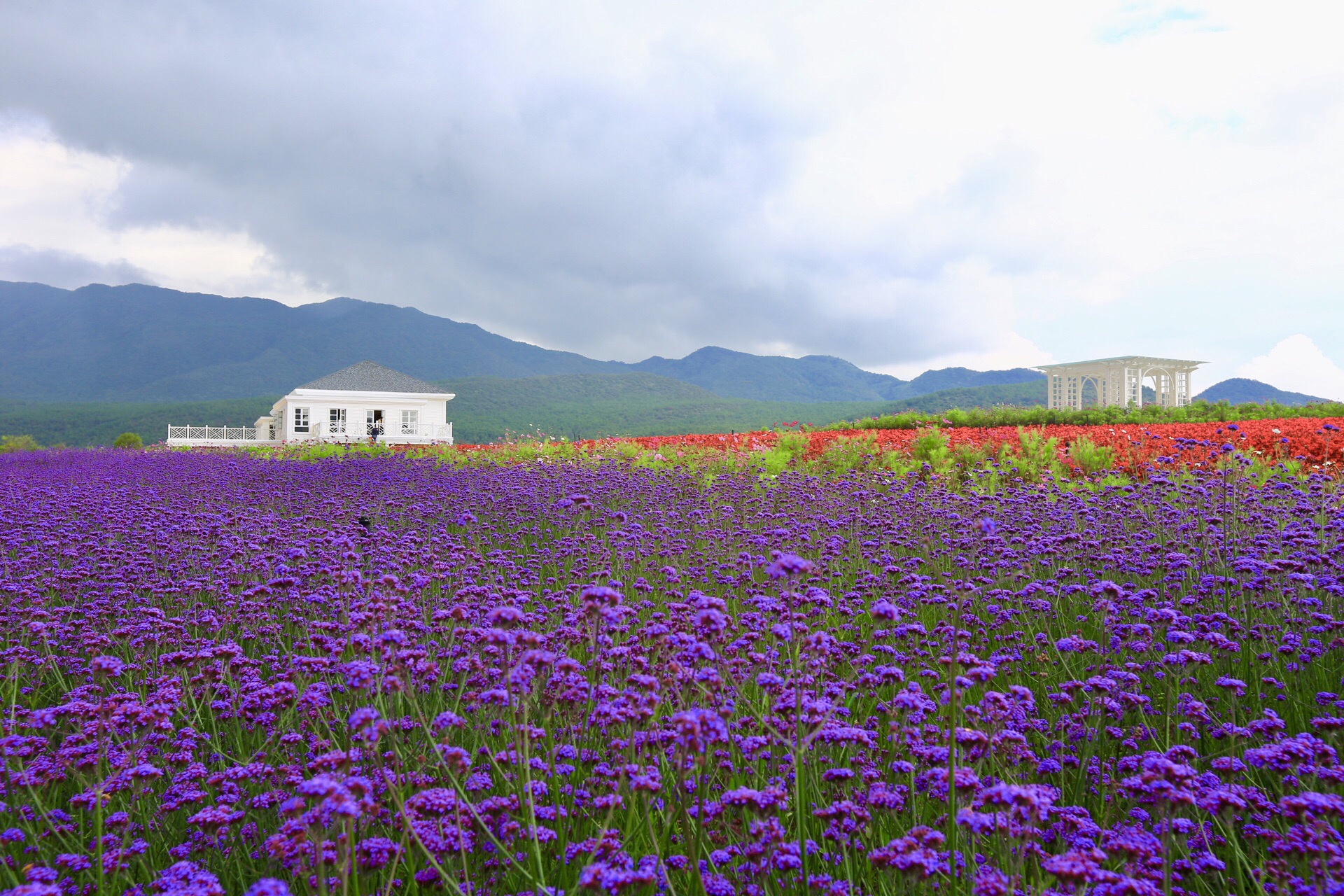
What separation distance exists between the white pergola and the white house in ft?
101

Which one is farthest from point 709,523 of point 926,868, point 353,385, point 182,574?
point 353,385

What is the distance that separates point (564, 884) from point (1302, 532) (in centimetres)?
417

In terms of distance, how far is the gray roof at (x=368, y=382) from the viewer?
42.1 metres

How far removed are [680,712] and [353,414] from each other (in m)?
42.6

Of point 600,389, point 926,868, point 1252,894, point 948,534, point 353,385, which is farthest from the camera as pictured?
point 600,389

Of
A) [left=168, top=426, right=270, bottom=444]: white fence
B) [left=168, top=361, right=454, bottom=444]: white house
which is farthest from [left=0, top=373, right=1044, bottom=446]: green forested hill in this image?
[left=168, top=426, right=270, bottom=444]: white fence

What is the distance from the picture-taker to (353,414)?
40.2 metres

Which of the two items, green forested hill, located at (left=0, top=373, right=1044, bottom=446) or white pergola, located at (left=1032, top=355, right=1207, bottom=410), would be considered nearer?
white pergola, located at (left=1032, top=355, right=1207, bottom=410)

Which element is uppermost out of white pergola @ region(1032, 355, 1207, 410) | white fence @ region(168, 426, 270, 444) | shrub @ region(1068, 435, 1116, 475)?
white pergola @ region(1032, 355, 1207, 410)

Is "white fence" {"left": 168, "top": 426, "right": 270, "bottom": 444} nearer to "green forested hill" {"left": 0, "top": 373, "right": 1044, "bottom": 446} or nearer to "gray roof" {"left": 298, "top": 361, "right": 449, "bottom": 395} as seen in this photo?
"gray roof" {"left": 298, "top": 361, "right": 449, "bottom": 395}

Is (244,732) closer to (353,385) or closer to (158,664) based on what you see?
(158,664)

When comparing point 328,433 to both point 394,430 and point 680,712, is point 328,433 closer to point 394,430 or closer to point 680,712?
point 394,430

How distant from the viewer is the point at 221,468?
39.5 ft

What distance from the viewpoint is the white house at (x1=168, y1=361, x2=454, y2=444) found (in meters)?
38.1
